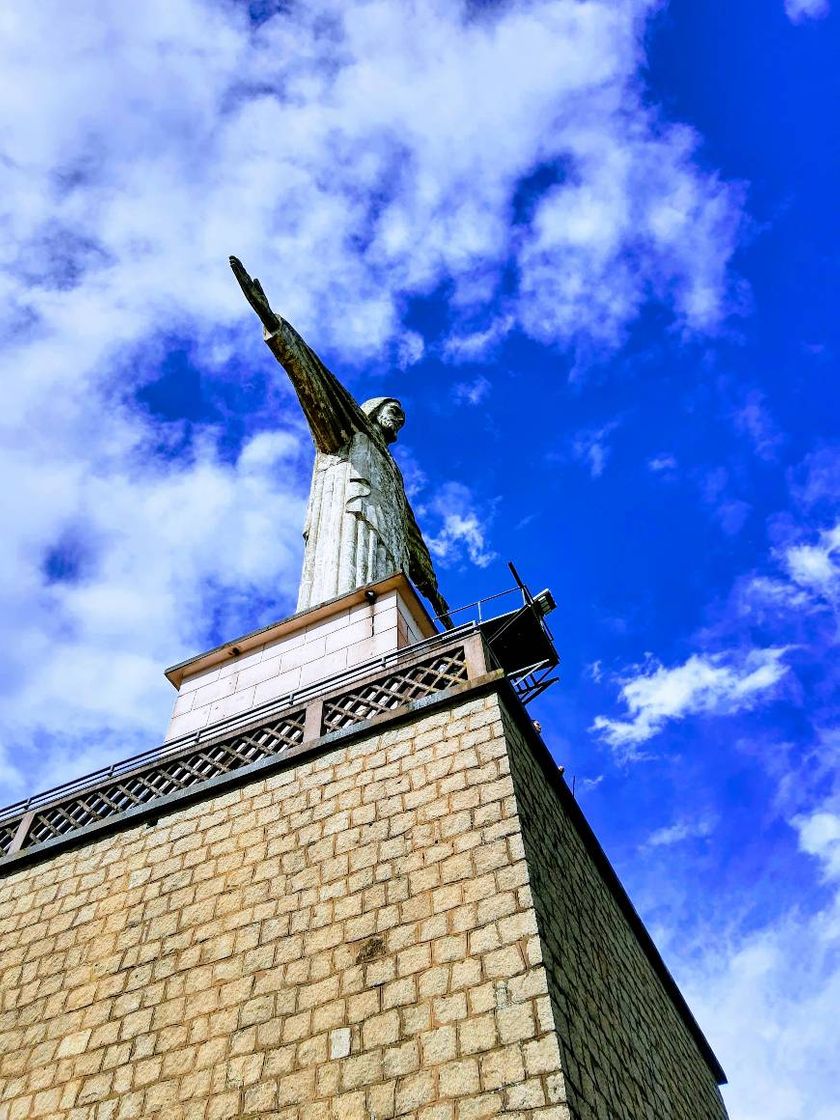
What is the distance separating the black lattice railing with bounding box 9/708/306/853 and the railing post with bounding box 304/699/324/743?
2.7 inches

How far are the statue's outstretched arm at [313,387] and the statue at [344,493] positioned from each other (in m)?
0.01

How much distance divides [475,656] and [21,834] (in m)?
4.39

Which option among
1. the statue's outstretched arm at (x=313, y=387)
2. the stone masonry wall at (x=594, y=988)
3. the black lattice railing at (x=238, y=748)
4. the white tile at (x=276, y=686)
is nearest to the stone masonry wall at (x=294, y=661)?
the white tile at (x=276, y=686)

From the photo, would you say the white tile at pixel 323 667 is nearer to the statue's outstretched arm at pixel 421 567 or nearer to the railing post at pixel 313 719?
the railing post at pixel 313 719

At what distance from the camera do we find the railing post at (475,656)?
23.8 ft

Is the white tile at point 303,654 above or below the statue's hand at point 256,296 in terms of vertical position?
below

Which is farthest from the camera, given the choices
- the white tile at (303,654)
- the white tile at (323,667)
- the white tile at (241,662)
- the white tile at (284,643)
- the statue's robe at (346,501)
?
the statue's robe at (346,501)

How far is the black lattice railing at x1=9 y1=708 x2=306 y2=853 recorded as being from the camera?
785 cm

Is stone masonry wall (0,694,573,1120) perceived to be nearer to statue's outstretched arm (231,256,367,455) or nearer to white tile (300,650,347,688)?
white tile (300,650,347,688)

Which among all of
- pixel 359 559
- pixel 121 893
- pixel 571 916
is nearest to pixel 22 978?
pixel 121 893

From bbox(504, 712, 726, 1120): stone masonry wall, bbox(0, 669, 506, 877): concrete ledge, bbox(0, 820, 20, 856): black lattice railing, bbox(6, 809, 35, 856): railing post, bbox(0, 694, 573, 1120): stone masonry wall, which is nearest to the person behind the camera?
bbox(0, 694, 573, 1120): stone masonry wall

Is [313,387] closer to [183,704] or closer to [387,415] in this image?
[387,415]

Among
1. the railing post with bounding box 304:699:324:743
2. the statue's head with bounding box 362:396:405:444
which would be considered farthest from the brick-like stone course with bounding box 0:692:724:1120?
the statue's head with bounding box 362:396:405:444

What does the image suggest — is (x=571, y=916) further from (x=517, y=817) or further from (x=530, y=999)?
(x=530, y=999)
